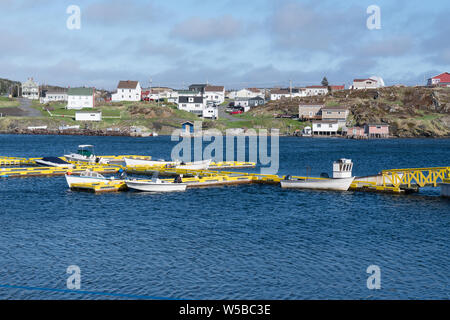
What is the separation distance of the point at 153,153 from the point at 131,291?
291ft

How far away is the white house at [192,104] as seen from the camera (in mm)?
195250

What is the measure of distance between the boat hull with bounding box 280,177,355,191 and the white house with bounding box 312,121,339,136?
389ft

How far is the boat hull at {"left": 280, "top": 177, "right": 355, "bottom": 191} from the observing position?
183ft

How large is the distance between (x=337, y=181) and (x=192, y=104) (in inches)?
5702

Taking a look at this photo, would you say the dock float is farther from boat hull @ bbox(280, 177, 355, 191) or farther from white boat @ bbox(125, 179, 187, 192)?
boat hull @ bbox(280, 177, 355, 191)

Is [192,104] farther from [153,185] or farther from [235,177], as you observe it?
[153,185]

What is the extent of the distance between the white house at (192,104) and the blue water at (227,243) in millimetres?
138944

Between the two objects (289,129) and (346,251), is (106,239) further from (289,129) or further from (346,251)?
(289,129)

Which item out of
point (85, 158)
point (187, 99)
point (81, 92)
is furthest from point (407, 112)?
point (85, 158)

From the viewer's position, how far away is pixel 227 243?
34031 mm

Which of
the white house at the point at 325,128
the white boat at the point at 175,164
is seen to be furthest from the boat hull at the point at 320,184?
the white house at the point at 325,128

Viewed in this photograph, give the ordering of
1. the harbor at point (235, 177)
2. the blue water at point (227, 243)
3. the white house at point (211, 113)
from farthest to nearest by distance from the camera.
A: the white house at point (211, 113)
the harbor at point (235, 177)
the blue water at point (227, 243)

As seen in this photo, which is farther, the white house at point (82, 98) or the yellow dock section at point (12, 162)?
the white house at point (82, 98)

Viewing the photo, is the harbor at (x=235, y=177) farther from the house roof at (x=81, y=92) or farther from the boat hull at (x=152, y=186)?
the house roof at (x=81, y=92)
